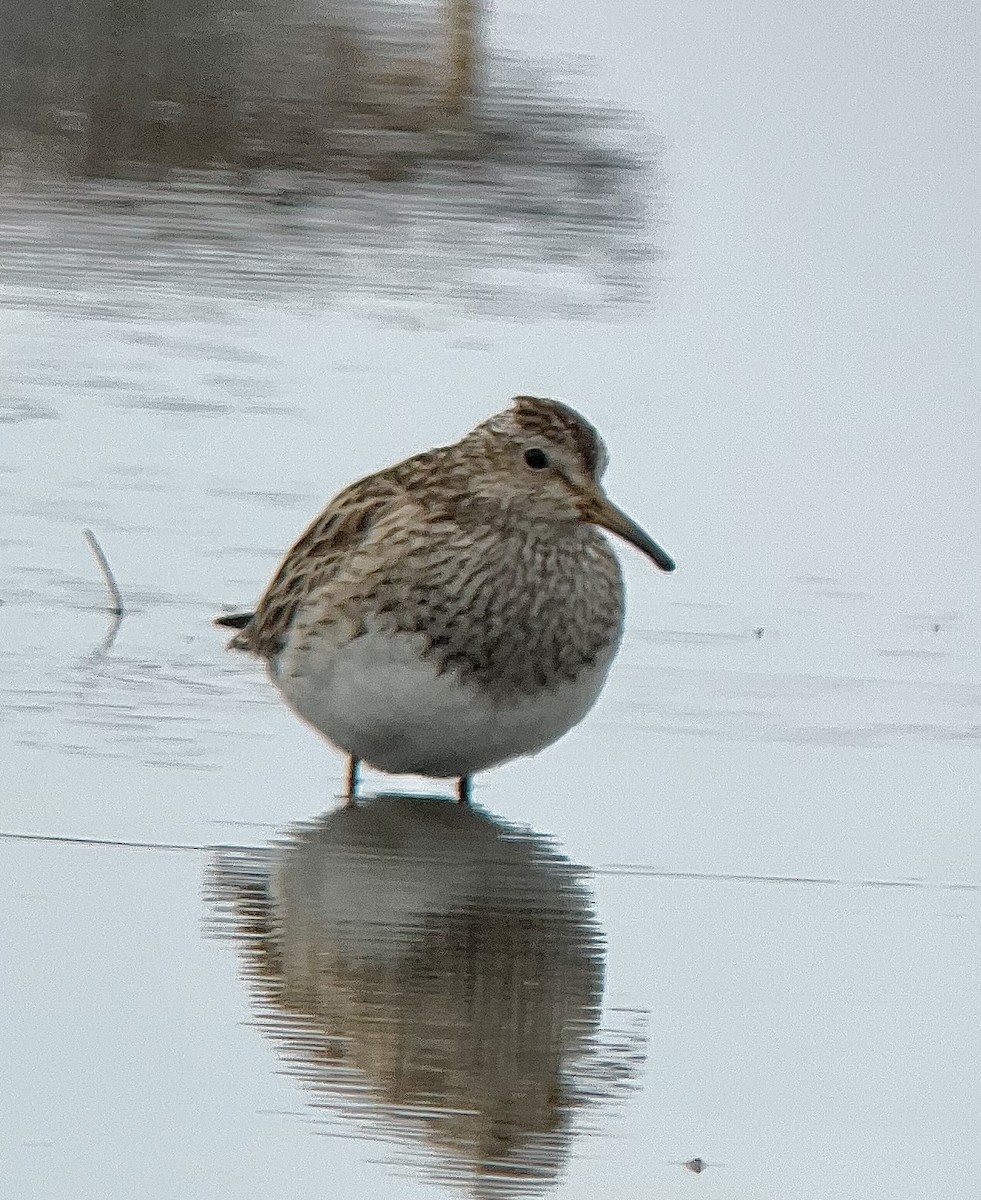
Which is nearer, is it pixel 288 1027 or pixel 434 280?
pixel 288 1027

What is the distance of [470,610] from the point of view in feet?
20.0

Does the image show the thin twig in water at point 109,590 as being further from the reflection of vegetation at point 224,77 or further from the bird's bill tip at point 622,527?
the reflection of vegetation at point 224,77

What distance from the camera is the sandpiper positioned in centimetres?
602

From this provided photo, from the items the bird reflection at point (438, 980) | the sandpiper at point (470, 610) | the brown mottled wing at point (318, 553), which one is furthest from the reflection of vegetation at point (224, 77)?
the bird reflection at point (438, 980)

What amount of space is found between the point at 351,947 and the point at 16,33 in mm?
9016

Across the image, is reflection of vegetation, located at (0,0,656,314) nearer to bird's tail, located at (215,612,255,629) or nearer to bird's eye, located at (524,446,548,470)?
bird's tail, located at (215,612,255,629)

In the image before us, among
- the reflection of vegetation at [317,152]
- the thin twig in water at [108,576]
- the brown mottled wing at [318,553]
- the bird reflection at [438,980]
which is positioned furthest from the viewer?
the reflection of vegetation at [317,152]

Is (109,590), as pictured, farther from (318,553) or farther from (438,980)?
(438,980)

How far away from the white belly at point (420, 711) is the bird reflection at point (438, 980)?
15 centimetres

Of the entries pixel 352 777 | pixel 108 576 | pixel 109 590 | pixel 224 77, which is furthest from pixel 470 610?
pixel 224 77

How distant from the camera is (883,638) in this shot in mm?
7582

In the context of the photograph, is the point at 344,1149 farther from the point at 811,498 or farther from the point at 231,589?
the point at 811,498

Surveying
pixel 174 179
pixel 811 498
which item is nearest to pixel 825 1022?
pixel 811 498

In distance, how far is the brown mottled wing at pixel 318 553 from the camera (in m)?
6.42
